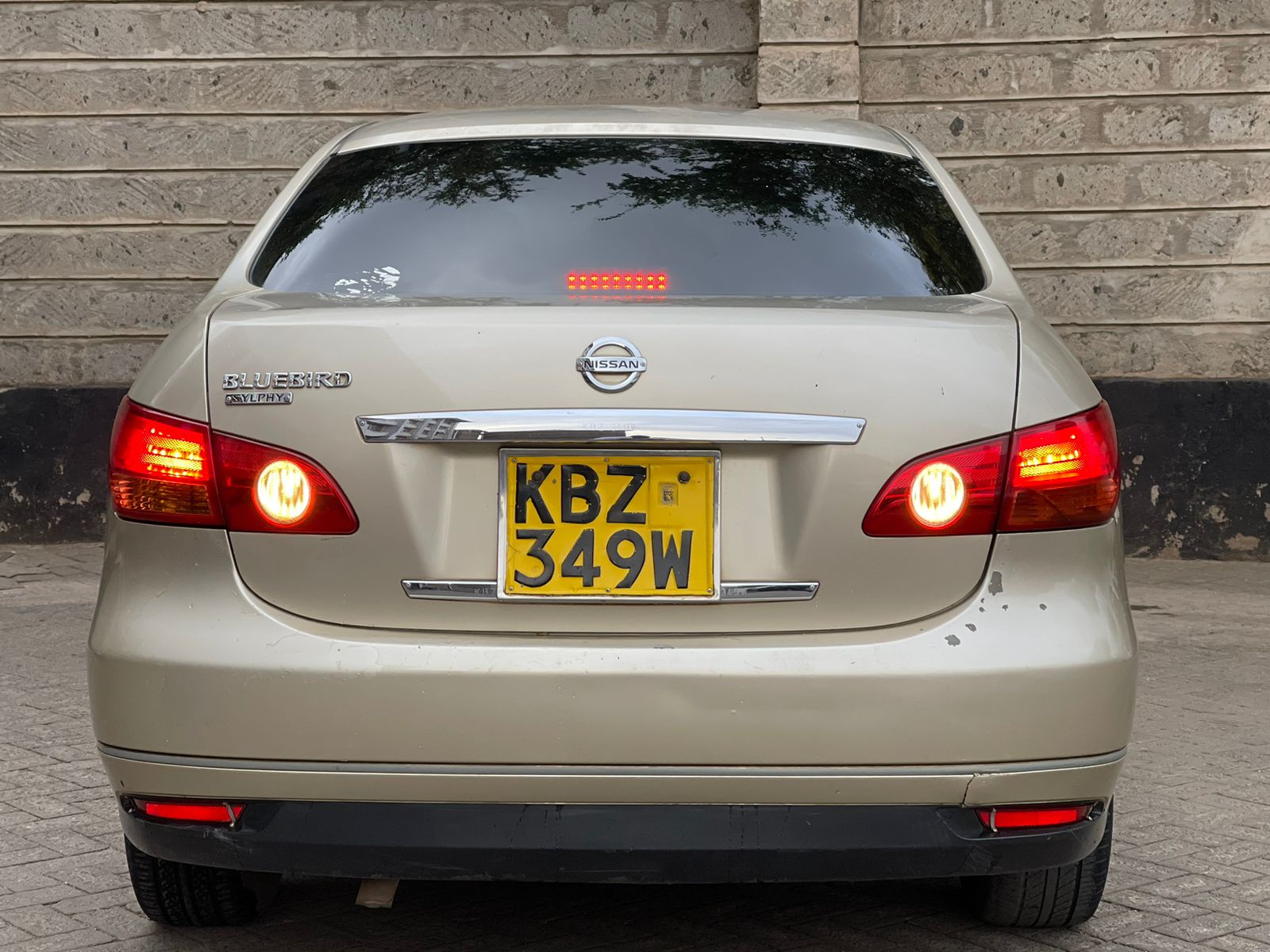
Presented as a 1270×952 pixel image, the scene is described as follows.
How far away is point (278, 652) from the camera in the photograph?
2.55 meters

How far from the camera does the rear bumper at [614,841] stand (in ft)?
8.32

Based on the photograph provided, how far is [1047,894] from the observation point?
10.9 feet

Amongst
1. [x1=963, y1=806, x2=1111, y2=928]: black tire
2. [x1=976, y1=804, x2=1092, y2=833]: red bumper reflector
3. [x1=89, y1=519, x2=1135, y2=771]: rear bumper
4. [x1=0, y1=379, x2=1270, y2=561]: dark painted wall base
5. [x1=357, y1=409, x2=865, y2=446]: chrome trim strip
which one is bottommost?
[x1=0, y1=379, x2=1270, y2=561]: dark painted wall base

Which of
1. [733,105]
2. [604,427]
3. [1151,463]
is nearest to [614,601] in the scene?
[604,427]

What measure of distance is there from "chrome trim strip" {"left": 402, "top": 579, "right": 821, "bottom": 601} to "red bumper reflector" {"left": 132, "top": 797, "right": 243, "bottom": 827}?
44 cm

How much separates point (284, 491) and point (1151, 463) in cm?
726

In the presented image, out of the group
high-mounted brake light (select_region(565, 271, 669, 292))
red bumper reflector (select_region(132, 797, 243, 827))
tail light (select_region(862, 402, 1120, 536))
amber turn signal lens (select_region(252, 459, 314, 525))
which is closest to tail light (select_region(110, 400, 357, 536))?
amber turn signal lens (select_region(252, 459, 314, 525))

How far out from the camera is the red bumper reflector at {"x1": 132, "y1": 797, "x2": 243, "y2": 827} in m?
2.61

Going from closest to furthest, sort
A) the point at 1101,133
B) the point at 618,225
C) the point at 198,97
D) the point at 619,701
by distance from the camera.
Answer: the point at 619,701
the point at 618,225
the point at 1101,133
the point at 198,97

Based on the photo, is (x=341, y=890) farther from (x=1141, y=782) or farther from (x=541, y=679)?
(x=1141, y=782)

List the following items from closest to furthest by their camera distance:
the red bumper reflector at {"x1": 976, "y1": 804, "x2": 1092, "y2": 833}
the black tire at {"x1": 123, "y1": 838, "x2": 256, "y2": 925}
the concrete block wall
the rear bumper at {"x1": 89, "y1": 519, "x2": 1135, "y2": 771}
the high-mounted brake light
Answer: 1. the rear bumper at {"x1": 89, "y1": 519, "x2": 1135, "y2": 771}
2. the red bumper reflector at {"x1": 976, "y1": 804, "x2": 1092, "y2": 833}
3. the high-mounted brake light
4. the black tire at {"x1": 123, "y1": 838, "x2": 256, "y2": 925}
5. the concrete block wall

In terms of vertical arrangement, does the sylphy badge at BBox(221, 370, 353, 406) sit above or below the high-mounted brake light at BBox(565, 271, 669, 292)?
below

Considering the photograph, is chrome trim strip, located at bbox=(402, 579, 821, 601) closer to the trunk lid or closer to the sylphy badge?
the trunk lid

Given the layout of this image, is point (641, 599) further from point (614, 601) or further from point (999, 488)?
point (999, 488)
